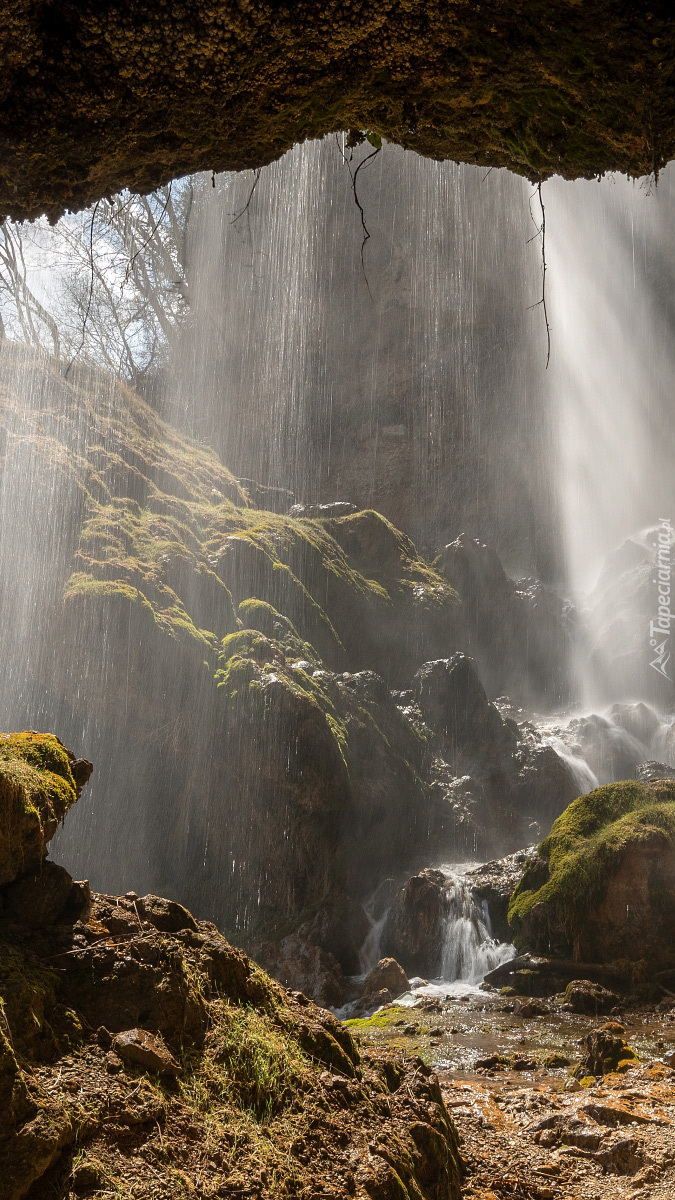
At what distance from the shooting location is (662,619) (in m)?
31.3

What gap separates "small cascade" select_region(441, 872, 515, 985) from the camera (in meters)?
14.1

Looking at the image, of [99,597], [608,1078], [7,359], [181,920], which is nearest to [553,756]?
[99,597]

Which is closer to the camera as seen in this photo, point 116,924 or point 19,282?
point 116,924

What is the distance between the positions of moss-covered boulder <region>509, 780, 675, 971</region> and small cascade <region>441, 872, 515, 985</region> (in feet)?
2.24

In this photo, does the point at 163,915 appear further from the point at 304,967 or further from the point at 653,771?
the point at 653,771

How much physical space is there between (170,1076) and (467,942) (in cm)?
1316

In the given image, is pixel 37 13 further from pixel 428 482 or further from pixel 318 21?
pixel 428 482

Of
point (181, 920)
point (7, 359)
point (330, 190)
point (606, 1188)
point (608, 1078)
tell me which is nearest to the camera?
point (181, 920)

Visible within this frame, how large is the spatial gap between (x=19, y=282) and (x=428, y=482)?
21.2m

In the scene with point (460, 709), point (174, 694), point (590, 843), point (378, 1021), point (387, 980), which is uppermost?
point (460, 709)

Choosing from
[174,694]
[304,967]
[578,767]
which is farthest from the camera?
[578,767]

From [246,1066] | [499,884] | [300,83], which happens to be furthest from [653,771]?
[300,83]

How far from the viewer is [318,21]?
89.4 inches

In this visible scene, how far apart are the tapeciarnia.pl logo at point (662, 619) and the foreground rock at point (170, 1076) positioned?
2869 centimetres
